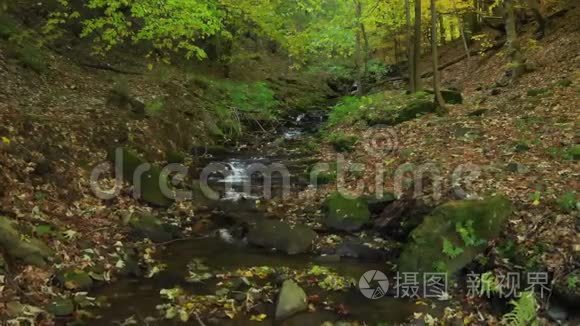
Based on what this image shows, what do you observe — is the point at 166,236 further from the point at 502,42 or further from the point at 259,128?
the point at 502,42

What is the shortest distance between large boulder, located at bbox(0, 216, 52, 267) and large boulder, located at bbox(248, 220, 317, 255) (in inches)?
155

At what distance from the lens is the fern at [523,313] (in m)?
6.08

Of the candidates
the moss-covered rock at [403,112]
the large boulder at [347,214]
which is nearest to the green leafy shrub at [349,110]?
the moss-covered rock at [403,112]

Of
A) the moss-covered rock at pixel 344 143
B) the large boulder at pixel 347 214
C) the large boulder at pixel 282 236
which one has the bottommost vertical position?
the large boulder at pixel 282 236

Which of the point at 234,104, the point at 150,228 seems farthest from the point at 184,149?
the point at 150,228

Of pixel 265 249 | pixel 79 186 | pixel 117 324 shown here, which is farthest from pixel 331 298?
pixel 79 186

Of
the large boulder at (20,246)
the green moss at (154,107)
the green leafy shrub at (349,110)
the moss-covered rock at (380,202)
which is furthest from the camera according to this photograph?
the green leafy shrub at (349,110)

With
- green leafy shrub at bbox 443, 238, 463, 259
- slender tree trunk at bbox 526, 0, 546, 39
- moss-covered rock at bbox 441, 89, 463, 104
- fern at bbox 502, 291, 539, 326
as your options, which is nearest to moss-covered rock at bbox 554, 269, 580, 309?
fern at bbox 502, 291, 539, 326
